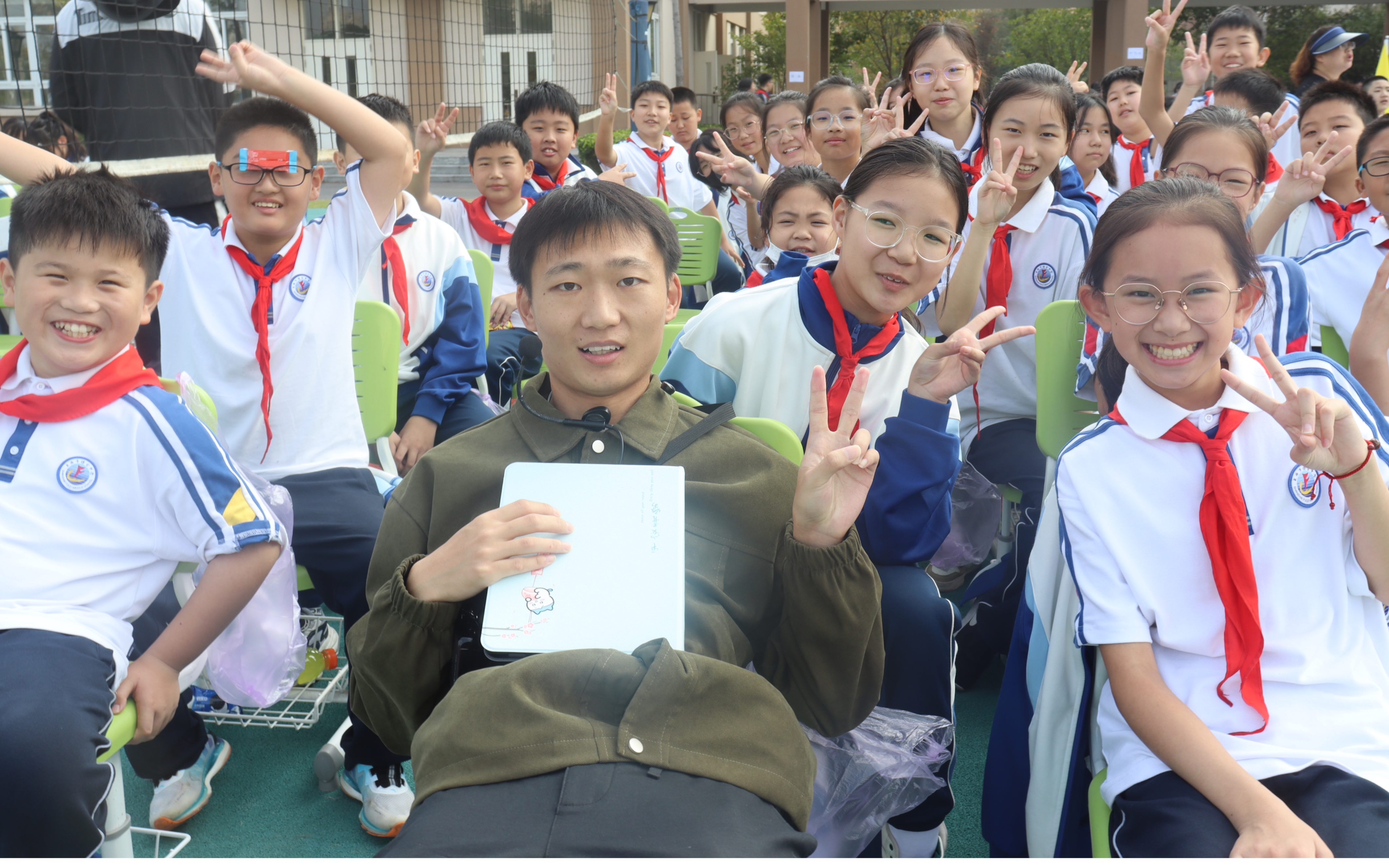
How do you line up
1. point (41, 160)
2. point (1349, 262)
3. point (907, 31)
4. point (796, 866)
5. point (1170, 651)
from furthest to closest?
point (907, 31) → point (1349, 262) → point (41, 160) → point (1170, 651) → point (796, 866)

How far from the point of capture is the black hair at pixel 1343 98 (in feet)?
11.6

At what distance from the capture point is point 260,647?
1.84 m

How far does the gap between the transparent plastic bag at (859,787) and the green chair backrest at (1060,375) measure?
0.98 meters

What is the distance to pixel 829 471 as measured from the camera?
1349mm

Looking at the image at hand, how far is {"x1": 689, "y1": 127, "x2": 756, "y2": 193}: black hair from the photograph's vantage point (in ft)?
21.1

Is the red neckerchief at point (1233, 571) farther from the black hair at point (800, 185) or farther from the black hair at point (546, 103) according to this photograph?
the black hair at point (546, 103)

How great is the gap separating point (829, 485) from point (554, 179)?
13.4ft

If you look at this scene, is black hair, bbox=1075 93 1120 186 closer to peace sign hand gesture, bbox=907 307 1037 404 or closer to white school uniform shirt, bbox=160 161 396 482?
peace sign hand gesture, bbox=907 307 1037 404

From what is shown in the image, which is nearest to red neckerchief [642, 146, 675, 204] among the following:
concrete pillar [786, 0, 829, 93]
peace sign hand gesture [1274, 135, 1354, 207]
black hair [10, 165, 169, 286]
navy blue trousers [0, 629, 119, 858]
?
peace sign hand gesture [1274, 135, 1354, 207]

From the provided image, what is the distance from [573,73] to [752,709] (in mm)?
17920

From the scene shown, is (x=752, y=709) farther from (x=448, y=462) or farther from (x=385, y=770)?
(x=385, y=770)

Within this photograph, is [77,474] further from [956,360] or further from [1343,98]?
[1343,98]

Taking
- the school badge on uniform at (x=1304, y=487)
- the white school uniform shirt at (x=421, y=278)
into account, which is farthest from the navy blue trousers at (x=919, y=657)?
the white school uniform shirt at (x=421, y=278)

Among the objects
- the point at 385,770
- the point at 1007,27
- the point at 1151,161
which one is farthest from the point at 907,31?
the point at 385,770
